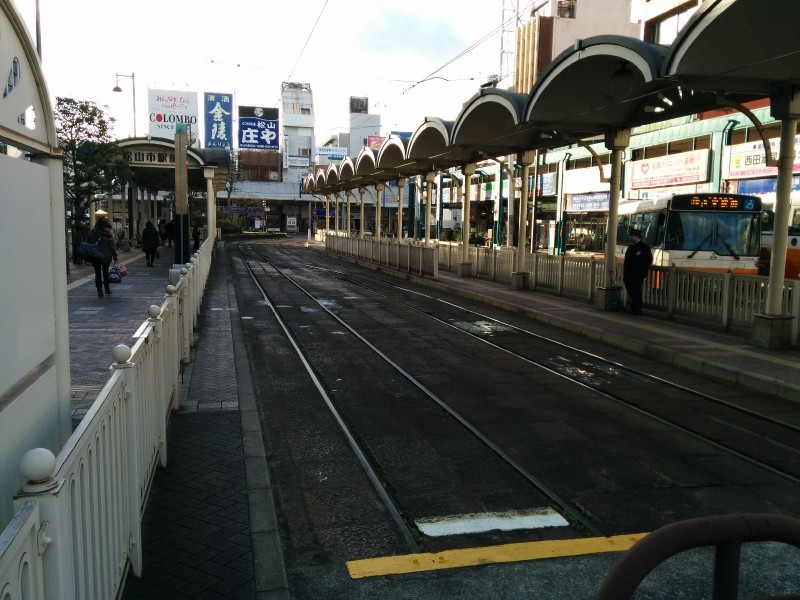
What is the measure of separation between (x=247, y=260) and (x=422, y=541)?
109 ft

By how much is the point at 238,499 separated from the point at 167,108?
7646 cm

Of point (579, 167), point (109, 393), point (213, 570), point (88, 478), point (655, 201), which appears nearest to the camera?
point (88, 478)

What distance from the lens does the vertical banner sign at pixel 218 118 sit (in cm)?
6781

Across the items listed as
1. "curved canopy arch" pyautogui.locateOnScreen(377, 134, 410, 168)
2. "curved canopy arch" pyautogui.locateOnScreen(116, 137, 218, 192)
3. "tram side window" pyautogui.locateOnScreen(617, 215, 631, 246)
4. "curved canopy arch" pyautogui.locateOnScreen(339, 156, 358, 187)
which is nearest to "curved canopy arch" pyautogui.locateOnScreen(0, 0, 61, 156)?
"tram side window" pyautogui.locateOnScreen(617, 215, 631, 246)

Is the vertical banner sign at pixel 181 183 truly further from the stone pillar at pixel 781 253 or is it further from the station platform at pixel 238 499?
the stone pillar at pixel 781 253

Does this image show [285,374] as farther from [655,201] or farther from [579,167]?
[579,167]

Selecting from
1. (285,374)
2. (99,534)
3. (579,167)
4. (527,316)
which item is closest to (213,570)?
(99,534)

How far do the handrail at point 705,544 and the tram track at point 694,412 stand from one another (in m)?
4.39

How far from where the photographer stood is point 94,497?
115 inches

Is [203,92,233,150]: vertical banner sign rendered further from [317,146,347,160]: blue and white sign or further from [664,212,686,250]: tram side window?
[664,212,686,250]: tram side window

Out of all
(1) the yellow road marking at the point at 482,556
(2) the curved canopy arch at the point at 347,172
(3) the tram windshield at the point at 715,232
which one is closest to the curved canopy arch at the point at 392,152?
(2) the curved canopy arch at the point at 347,172

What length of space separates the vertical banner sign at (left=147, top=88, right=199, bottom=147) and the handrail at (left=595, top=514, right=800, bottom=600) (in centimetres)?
7751

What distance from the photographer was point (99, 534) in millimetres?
3049

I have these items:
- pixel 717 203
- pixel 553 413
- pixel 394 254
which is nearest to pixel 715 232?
pixel 717 203
